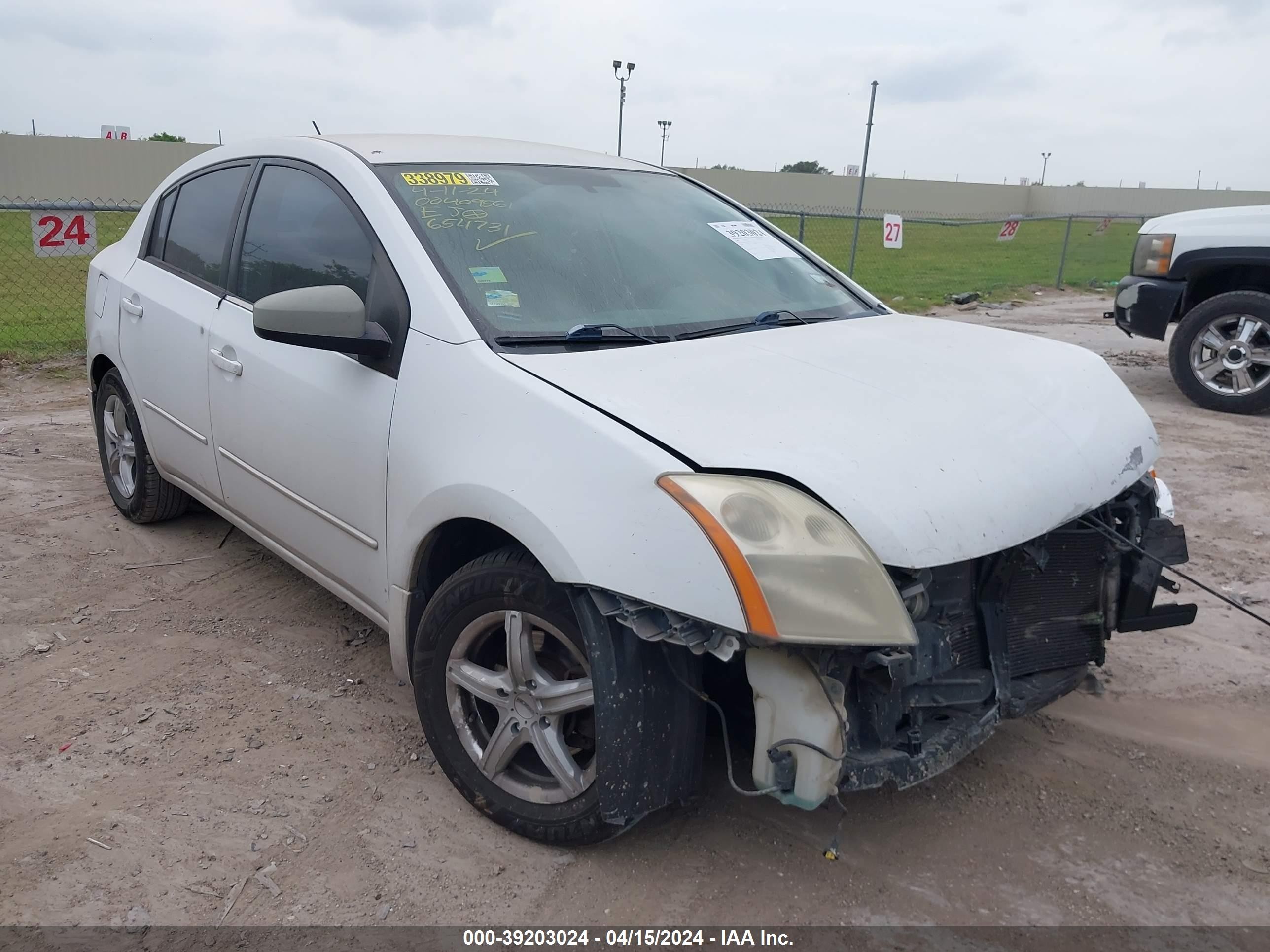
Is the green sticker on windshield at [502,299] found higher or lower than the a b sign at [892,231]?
lower

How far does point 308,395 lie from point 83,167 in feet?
108

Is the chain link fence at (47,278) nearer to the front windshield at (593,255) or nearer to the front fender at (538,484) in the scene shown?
the front windshield at (593,255)

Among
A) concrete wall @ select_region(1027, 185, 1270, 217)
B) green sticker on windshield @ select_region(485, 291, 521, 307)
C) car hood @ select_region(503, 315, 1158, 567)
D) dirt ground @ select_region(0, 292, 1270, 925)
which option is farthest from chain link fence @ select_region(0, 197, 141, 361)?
concrete wall @ select_region(1027, 185, 1270, 217)

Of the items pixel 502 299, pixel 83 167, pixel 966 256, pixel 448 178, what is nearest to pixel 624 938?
pixel 502 299

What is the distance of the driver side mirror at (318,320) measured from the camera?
108 inches

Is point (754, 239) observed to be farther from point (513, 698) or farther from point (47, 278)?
point (47, 278)

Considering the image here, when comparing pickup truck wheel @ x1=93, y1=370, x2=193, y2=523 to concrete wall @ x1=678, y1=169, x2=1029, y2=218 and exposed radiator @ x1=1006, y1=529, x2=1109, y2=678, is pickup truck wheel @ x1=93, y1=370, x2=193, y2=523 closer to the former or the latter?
exposed radiator @ x1=1006, y1=529, x2=1109, y2=678

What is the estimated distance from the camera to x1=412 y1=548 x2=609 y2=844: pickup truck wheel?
247 cm

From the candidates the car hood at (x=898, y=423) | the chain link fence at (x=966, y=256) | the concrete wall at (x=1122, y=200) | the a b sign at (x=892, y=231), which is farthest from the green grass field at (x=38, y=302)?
the concrete wall at (x=1122, y=200)

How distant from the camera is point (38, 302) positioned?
11.6 metres

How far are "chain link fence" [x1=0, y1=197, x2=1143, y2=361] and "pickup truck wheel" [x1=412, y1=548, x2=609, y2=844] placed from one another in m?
5.97

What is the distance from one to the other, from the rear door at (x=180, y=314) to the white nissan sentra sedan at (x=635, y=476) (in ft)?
0.17

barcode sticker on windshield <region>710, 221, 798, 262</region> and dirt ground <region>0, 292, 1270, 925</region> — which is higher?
barcode sticker on windshield <region>710, 221, 798, 262</region>

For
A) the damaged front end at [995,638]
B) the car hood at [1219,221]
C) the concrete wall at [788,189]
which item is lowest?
the damaged front end at [995,638]
